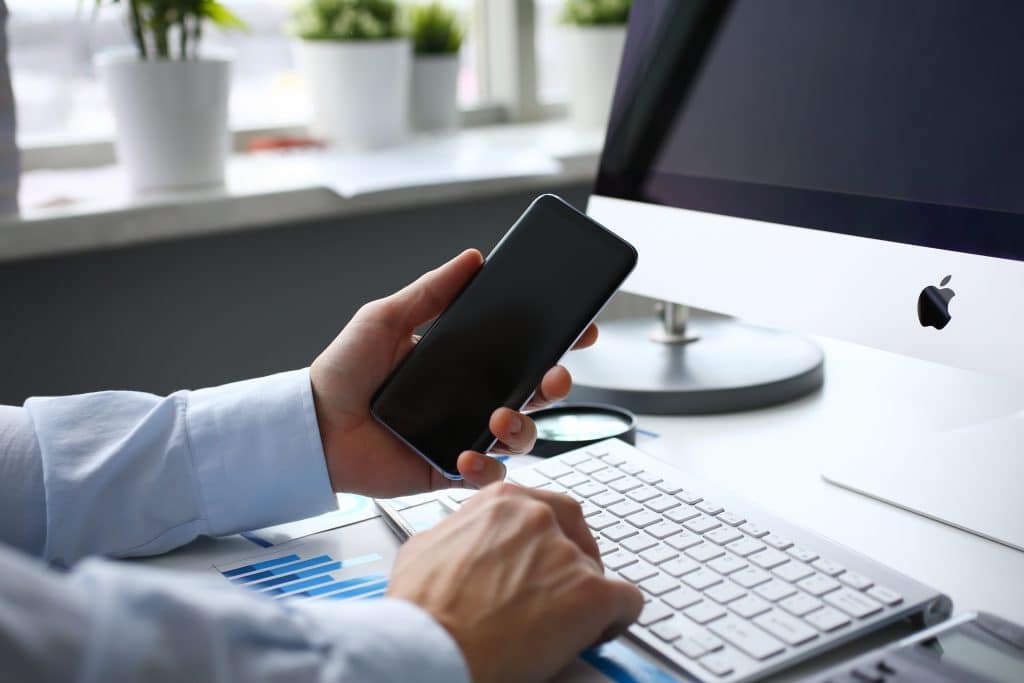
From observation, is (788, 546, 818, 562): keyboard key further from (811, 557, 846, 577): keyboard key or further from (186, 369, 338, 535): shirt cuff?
(186, 369, 338, 535): shirt cuff

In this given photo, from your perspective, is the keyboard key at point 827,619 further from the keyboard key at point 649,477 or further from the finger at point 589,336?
the finger at point 589,336

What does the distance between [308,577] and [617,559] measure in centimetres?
17

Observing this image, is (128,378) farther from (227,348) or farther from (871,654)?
(871,654)

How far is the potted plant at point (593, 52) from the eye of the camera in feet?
5.69

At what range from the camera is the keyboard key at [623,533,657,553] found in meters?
0.54

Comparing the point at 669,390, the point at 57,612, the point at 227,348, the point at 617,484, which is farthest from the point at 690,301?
the point at 227,348

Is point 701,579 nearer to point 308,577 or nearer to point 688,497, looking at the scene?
point 688,497

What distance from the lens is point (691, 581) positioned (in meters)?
0.51

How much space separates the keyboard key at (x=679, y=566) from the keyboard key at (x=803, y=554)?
1.9 inches

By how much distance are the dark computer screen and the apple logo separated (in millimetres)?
27

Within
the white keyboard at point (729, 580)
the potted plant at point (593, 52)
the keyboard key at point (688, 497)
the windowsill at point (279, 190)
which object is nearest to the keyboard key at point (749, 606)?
the white keyboard at point (729, 580)

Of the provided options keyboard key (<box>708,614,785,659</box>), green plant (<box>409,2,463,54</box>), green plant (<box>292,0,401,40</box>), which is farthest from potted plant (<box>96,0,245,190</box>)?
keyboard key (<box>708,614,785,659</box>)

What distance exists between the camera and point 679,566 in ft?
1.71

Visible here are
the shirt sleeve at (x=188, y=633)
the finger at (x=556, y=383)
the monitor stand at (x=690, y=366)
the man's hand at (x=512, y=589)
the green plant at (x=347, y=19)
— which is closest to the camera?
the shirt sleeve at (x=188, y=633)
